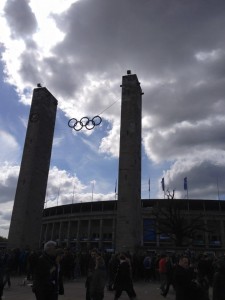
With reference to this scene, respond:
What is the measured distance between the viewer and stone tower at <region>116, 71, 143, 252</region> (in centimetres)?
3052

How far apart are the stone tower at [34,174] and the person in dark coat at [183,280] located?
3041 centimetres

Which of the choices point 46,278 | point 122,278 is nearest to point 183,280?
point 46,278

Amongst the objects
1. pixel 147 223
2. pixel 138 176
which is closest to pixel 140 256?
pixel 138 176

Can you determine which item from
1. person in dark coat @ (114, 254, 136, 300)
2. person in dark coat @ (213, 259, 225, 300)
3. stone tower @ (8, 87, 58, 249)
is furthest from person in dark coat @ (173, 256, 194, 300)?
stone tower @ (8, 87, 58, 249)

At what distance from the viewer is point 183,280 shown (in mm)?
5758

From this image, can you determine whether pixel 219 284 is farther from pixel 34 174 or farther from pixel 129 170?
pixel 34 174

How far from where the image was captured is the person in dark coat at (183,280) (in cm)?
568

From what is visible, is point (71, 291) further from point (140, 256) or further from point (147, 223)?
point (147, 223)

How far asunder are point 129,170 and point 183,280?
26654 millimetres

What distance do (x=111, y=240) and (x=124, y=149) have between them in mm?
37643

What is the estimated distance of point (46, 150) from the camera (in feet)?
127

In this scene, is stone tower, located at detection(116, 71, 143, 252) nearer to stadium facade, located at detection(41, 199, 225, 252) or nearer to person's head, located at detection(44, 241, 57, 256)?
person's head, located at detection(44, 241, 57, 256)

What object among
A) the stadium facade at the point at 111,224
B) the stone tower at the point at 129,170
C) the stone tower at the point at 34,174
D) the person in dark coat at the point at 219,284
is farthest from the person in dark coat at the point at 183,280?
the stadium facade at the point at 111,224

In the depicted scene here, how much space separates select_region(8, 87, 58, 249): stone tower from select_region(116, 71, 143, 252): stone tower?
35.2ft
